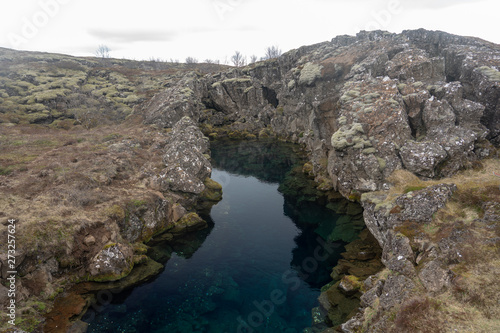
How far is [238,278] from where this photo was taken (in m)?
23.1

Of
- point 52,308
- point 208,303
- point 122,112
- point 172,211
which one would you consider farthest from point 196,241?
point 122,112

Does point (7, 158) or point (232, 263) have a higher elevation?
point (7, 158)

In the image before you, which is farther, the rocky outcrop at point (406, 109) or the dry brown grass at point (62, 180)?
the rocky outcrop at point (406, 109)

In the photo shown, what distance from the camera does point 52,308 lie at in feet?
59.6

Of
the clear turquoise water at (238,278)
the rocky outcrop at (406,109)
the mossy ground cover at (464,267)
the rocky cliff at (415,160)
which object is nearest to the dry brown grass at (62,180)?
the clear turquoise water at (238,278)

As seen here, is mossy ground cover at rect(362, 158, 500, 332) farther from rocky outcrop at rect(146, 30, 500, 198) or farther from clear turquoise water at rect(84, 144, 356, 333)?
rocky outcrop at rect(146, 30, 500, 198)

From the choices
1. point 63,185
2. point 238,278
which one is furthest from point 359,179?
point 63,185

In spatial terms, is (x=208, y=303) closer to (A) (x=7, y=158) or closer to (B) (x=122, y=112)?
(A) (x=7, y=158)

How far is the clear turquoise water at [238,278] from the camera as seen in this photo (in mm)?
18562

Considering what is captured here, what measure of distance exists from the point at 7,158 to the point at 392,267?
47.7 metres

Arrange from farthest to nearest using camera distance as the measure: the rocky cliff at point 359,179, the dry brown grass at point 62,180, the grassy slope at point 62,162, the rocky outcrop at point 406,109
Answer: the rocky outcrop at point 406,109 → the dry brown grass at point 62,180 → the grassy slope at point 62,162 → the rocky cliff at point 359,179

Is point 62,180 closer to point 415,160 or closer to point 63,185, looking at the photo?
point 63,185

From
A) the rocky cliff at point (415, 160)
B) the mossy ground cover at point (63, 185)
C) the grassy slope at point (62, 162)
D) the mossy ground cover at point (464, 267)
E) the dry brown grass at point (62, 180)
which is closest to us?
the mossy ground cover at point (464, 267)

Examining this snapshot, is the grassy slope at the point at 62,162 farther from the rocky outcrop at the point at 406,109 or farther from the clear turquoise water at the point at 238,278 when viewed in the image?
the rocky outcrop at the point at 406,109
